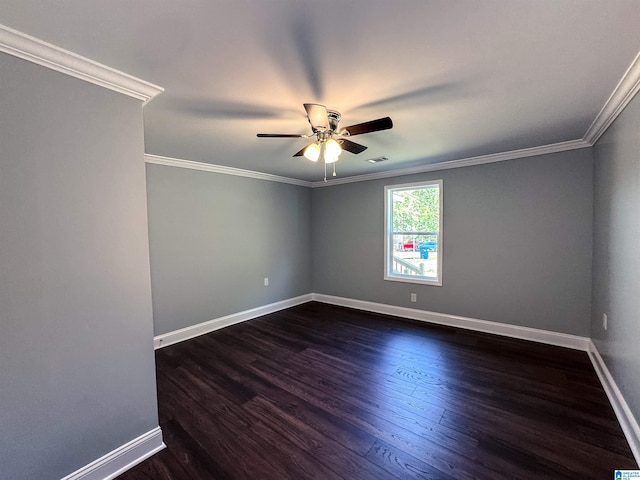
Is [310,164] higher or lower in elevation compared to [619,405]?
higher

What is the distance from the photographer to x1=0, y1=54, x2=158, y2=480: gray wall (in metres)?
1.32

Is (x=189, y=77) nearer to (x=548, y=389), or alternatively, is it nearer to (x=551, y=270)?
(x=548, y=389)

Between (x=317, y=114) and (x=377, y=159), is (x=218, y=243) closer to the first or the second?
(x=377, y=159)

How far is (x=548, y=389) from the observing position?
2.40m

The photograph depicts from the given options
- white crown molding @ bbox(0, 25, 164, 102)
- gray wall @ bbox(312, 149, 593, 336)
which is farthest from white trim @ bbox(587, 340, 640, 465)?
white crown molding @ bbox(0, 25, 164, 102)

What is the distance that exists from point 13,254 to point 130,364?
863 mm

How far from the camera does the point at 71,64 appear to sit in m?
1.46

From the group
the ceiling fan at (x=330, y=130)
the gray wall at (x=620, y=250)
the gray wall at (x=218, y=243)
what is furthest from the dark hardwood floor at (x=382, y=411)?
the ceiling fan at (x=330, y=130)

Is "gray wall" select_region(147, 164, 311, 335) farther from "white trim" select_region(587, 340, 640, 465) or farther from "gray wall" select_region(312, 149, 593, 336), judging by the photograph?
"white trim" select_region(587, 340, 640, 465)

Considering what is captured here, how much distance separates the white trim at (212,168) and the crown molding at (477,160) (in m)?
1.05

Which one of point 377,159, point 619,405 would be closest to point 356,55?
point 377,159

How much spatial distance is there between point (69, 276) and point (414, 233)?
4080 mm

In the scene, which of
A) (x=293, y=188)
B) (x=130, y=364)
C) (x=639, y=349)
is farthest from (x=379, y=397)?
(x=293, y=188)

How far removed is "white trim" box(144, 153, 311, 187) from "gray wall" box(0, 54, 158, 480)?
1.84m
